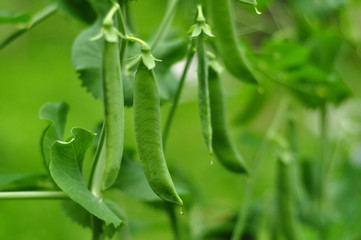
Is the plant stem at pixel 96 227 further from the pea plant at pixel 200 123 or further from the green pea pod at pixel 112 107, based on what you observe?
the green pea pod at pixel 112 107

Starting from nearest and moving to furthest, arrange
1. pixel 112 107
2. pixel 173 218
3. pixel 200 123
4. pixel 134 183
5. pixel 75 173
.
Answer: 1. pixel 112 107
2. pixel 75 173
3. pixel 134 183
4. pixel 173 218
5. pixel 200 123

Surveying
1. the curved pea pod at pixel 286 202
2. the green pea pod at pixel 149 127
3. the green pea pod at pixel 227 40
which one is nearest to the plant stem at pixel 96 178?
the green pea pod at pixel 149 127

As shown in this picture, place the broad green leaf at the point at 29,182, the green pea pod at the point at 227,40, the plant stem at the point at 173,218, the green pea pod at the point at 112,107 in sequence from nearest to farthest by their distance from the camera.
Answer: the green pea pod at the point at 112,107
the green pea pod at the point at 227,40
the broad green leaf at the point at 29,182
the plant stem at the point at 173,218

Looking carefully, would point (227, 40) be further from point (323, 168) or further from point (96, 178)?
point (323, 168)

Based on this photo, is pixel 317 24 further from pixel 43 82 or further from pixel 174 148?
pixel 43 82

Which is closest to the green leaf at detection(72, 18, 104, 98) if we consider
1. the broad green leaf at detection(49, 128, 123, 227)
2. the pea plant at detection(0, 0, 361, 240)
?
the pea plant at detection(0, 0, 361, 240)

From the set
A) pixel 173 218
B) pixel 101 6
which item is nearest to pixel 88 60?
pixel 101 6
